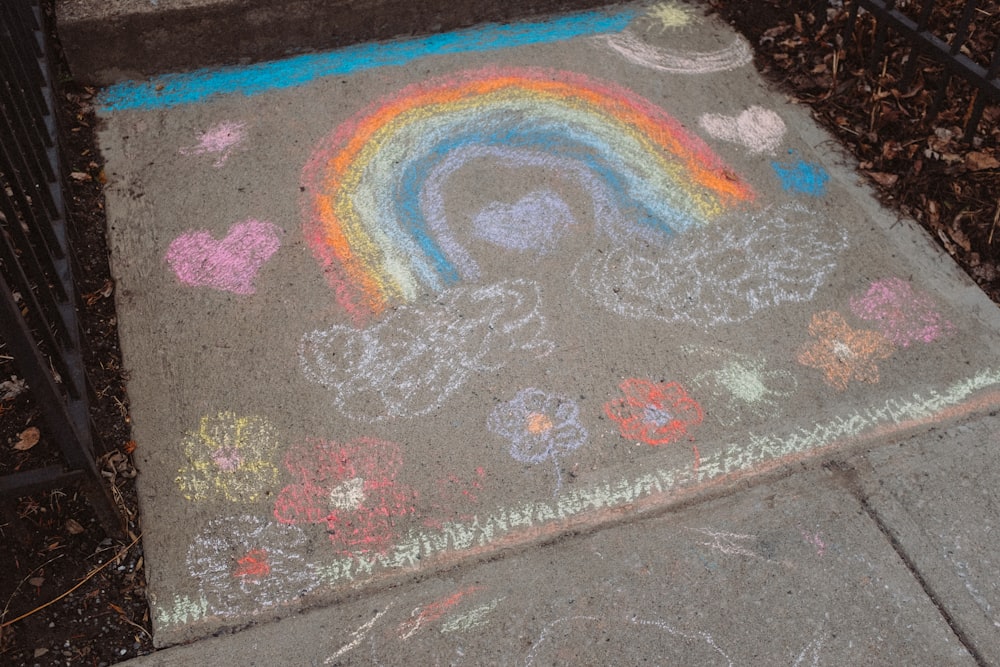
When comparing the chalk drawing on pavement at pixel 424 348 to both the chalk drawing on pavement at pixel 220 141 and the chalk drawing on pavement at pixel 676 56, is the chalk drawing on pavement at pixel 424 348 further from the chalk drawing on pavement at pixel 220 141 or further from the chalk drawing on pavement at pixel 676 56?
the chalk drawing on pavement at pixel 676 56

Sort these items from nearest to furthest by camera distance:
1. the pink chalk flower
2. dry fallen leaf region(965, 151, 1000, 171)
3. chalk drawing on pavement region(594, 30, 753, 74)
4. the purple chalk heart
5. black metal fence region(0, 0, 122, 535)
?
black metal fence region(0, 0, 122, 535)
the pink chalk flower
the purple chalk heart
dry fallen leaf region(965, 151, 1000, 171)
chalk drawing on pavement region(594, 30, 753, 74)

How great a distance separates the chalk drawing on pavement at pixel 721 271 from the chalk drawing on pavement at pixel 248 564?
50.5 inches

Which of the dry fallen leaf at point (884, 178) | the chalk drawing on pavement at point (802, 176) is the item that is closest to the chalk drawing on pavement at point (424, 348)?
the chalk drawing on pavement at point (802, 176)

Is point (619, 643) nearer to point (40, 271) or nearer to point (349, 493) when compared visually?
point (349, 493)

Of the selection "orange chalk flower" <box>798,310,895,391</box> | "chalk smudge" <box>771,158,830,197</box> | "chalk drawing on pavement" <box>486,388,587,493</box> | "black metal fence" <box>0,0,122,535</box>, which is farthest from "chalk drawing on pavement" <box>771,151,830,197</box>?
"black metal fence" <box>0,0,122,535</box>

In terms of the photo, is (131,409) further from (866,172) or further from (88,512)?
(866,172)

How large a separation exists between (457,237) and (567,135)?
74cm

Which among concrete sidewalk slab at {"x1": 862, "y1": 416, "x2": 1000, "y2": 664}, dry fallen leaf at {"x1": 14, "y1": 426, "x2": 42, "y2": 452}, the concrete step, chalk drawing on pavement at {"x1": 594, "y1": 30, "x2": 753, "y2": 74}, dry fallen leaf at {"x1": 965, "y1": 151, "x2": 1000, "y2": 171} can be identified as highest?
Answer: the concrete step

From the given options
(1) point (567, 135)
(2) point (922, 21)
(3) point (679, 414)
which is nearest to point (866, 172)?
(2) point (922, 21)

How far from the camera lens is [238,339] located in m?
2.69

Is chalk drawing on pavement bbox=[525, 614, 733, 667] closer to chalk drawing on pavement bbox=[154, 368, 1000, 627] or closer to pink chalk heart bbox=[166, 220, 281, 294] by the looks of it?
chalk drawing on pavement bbox=[154, 368, 1000, 627]

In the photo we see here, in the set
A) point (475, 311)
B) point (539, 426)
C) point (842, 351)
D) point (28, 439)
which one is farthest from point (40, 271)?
point (842, 351)

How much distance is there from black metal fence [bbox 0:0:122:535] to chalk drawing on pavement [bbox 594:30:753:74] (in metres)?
2.35

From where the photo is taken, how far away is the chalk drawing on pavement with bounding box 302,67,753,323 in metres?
2.93
